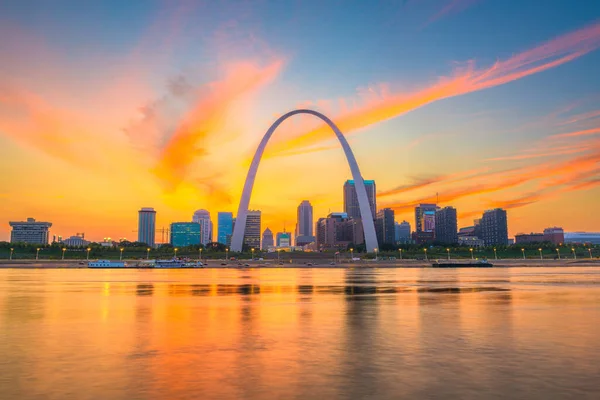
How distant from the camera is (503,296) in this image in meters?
29.5

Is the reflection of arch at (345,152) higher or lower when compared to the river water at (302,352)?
higher

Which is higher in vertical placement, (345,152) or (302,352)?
(345,152)

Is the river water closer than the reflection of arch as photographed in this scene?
Yes

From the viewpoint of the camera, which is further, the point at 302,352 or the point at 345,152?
the point at 345,152

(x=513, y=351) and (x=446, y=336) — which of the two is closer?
(x=513, y=351)

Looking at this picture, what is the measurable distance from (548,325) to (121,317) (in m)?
16.8

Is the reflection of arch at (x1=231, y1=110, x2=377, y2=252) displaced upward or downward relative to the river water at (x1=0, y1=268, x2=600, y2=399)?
upward

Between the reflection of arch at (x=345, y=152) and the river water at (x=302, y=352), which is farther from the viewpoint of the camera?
the reflection of arch at (x=345, y=152)

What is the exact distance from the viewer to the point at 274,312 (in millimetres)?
22031

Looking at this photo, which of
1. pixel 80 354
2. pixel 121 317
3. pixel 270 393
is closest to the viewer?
pixel 270 393

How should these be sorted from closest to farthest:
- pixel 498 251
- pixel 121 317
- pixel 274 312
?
pixel 121 317 < pixel 274 312 < pixel 498 251

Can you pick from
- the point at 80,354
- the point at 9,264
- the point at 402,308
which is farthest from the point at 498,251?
the point at 80,354

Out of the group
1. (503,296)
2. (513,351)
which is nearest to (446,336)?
(513,351)

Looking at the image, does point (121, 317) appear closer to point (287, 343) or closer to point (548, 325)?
point (287, 343)
